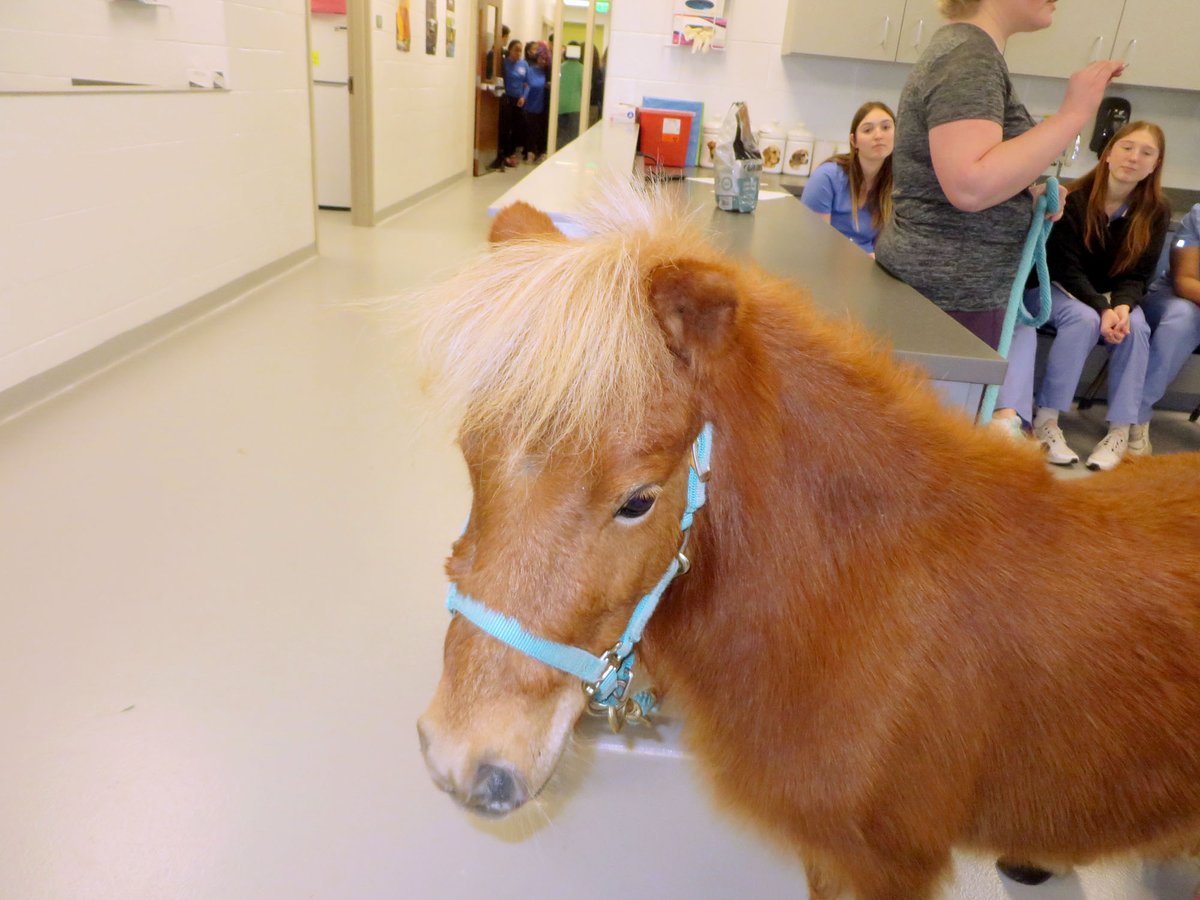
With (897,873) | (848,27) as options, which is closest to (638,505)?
(897,873)

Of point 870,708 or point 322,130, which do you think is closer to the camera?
point 870,708

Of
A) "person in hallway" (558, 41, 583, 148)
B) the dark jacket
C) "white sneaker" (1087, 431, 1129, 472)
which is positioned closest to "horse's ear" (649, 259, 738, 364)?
"white sneaker" (1087, 431, 1129, 472)

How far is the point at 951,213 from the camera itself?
171 cm

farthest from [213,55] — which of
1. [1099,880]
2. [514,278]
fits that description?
[1099,880]

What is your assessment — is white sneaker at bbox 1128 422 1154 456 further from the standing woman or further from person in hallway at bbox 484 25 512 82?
the standing woman

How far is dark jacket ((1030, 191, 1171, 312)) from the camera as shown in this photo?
346 centimetres

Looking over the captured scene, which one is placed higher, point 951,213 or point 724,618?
point 951,213

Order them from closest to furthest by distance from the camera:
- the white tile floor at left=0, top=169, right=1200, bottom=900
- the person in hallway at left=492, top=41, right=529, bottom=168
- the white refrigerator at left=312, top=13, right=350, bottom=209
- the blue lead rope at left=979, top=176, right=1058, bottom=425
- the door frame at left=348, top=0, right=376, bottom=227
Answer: the white tile floor at left=0, top=169, right=1200, bottom=900
the blue lead rope at left=979, top=176, right=1058, bottom=425
the door frame at left=348, top=0, right=376, bottom=227
the white refrigerator at left=312, top=13, right=350, bottom=209
the person in hallway at left=492, top=41, right=529, bottom=168

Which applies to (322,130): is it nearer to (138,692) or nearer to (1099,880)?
(138,692)

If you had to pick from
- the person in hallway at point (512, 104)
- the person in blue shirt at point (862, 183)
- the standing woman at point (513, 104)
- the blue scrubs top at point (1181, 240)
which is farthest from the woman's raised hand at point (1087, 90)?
the standing woman at point (513, 104)

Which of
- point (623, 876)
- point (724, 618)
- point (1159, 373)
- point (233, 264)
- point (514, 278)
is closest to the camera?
point (514, 278)

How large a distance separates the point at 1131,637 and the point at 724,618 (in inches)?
17.7

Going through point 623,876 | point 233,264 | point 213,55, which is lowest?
point 623,876

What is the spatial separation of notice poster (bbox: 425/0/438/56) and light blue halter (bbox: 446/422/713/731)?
317 inches
